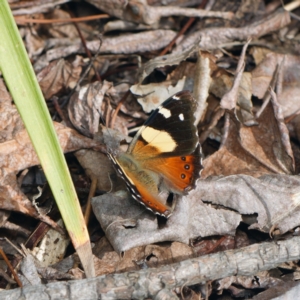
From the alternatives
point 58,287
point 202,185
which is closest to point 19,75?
point 58,287

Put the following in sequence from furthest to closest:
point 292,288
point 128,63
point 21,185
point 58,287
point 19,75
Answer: point 128,63, point 21,185, point 292,288, point 58,287, point 19,75

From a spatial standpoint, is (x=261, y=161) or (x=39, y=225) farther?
(x=261, y=161)

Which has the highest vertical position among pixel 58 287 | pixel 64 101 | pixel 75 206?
pixel 64 101

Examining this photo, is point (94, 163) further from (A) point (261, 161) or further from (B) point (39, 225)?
(A) point (261, 161)

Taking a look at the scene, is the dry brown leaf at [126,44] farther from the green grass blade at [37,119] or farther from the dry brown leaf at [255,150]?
the green grass blade at [37,119]

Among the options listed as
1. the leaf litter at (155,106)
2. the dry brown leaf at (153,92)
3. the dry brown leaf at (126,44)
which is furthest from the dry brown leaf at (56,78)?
the dry brown leaf at (153,92)

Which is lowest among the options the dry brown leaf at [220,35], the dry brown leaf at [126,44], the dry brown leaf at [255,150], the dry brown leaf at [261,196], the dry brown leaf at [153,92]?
the dry brown leaf at [261,196]
